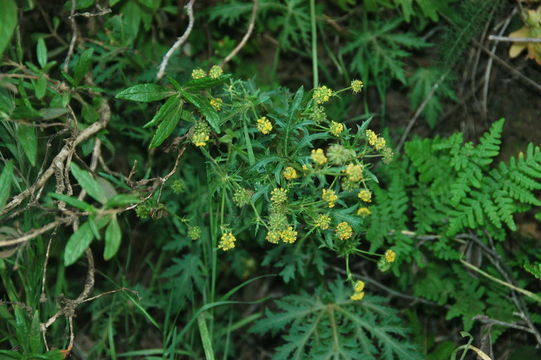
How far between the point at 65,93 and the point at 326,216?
1435 millimetres

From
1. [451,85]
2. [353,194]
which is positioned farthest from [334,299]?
[451,85]

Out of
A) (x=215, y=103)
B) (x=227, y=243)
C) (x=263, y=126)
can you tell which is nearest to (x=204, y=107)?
(x=215, y=103)

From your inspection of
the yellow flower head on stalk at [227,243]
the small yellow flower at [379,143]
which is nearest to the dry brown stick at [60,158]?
the yellow flower head on stalk at [227,243]

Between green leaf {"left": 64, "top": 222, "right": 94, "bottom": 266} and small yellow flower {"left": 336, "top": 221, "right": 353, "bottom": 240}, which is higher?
green leaf {"left": 64, "top": 222, "right": 94, "bottom": 266}

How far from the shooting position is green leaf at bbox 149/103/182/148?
226 centimetres

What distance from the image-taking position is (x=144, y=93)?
7.55ft

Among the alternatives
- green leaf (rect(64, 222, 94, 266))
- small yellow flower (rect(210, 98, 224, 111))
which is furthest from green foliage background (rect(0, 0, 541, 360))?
green leaf (rect(64, 222, 94, 266))

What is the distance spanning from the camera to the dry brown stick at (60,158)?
238cm

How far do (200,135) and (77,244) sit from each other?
28.6 inches

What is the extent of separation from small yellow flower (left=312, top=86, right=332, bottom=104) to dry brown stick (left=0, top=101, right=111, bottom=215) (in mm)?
1243

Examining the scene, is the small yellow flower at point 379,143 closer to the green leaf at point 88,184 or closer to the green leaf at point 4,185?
the green leaf at point 88,184

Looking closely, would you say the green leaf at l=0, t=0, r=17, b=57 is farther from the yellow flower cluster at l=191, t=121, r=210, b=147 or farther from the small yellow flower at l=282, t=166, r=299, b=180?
the small yellow flower at l=282, t=166, r=299, b=180

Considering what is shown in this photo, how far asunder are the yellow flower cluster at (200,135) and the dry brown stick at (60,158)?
2.20 ft

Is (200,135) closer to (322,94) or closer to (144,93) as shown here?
(144,93)
